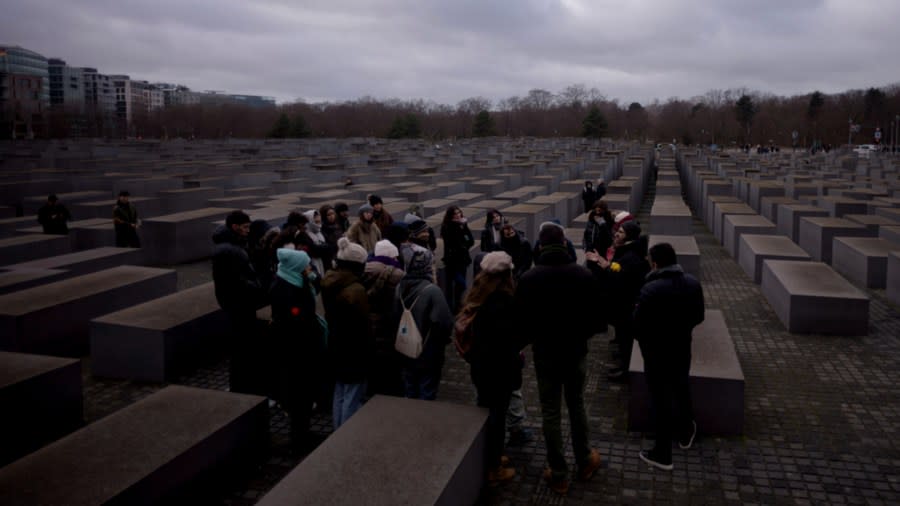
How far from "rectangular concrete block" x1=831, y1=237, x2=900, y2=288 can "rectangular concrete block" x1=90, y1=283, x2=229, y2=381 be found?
10.6 metres

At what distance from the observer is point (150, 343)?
7.07m

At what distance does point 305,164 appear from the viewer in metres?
38.5

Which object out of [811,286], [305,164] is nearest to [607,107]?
[305,164]

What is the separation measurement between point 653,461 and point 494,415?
4.69ft

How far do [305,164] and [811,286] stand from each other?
3272cm

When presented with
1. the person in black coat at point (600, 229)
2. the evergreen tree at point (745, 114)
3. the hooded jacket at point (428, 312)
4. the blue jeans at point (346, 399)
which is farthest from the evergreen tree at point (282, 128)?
the hooded jacket at point (428, 312)

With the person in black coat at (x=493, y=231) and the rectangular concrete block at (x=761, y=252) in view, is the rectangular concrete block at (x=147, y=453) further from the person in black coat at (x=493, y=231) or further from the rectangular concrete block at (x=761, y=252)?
the rectangular concrete block at (x=761, y=252)

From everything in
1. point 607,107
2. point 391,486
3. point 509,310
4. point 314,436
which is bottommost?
point 314,436

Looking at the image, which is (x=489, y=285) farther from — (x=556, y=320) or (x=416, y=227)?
(x=416, y=227)

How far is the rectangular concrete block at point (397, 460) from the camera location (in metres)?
3.74

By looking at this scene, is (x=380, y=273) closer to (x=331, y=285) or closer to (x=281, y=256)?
(x=331, y=285)

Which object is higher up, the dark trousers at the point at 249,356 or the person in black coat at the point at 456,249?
the person in black coat at the point at 456,249

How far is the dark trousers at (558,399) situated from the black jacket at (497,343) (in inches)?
7.1

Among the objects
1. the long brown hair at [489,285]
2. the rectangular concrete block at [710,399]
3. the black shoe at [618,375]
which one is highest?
the long brown hair at [489,285]
